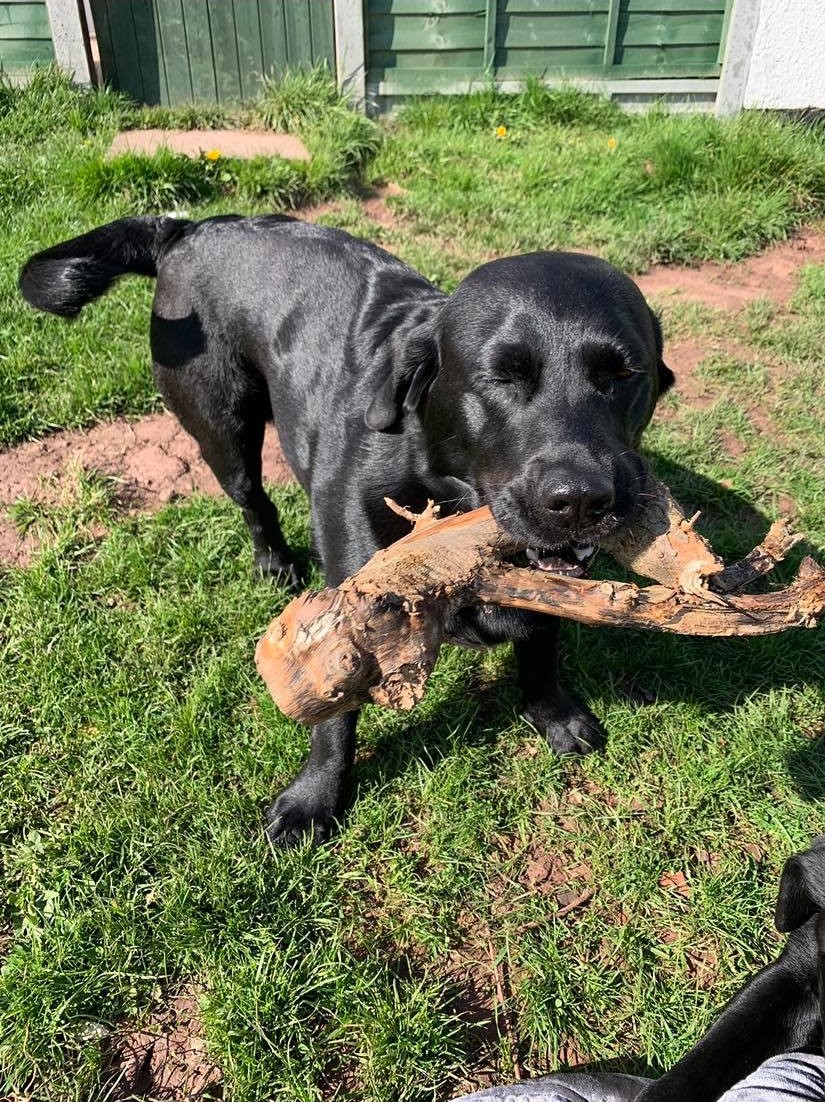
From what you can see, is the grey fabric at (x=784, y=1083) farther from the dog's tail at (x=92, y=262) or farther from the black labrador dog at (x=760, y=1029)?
the dog's tail at (x=92, y=262)

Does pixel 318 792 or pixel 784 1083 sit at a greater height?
pixel 784 1083

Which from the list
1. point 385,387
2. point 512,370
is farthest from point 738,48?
point 512,370

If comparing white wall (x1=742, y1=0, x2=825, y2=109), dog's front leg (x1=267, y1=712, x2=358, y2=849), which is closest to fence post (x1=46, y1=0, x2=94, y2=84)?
white wall (x1=742, y1=0, x2=825, y2=109)

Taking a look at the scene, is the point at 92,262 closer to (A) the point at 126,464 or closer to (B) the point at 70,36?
(A) the point at 126,464

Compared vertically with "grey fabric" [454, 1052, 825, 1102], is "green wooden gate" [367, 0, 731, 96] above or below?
above

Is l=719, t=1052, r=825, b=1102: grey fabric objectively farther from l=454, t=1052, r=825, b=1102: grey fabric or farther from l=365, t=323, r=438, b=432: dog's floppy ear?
l=365, t=323, r=438, b=432: dog's floppy ear

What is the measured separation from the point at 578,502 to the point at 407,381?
731 millimetres

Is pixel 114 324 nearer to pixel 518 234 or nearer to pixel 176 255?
pixel 176 255

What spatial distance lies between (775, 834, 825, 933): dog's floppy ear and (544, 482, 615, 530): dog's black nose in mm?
841

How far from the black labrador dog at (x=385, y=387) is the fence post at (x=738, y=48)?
559 cm

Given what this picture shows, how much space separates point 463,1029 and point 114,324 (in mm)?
3556

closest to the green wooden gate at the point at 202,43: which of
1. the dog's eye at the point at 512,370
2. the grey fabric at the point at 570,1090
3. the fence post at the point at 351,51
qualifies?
the fence post at the point at 351,51

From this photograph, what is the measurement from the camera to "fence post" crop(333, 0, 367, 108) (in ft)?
22.5

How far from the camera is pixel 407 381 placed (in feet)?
7.63
